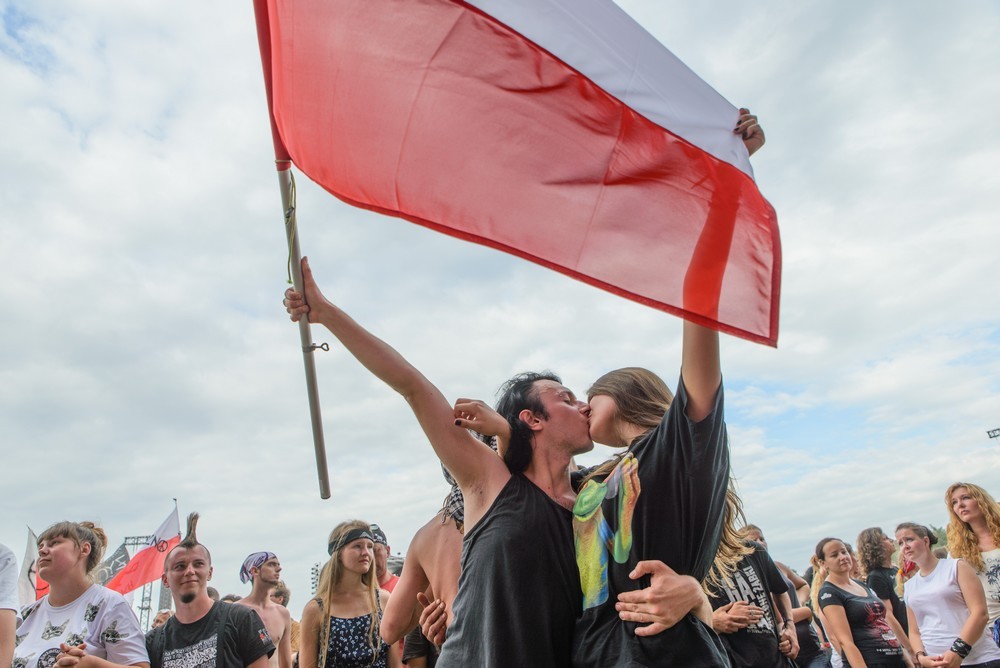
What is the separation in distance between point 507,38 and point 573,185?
60 cm

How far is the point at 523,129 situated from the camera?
9.46ft

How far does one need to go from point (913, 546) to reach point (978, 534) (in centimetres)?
63

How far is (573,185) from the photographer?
2.81 m

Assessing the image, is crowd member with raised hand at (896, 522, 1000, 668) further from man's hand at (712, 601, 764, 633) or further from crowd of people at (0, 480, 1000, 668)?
man's hand at (712, 601, 764, 633)

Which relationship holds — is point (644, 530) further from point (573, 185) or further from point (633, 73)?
point (633, 73)

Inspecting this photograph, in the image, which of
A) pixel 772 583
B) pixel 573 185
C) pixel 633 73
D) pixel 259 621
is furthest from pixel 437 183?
pixel 259 621

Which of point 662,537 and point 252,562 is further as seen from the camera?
point 252,562

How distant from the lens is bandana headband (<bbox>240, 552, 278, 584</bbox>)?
283 inches

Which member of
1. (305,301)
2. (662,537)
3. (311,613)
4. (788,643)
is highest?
(305,301)

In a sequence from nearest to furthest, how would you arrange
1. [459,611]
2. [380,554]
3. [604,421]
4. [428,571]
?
1. [459,611]
2. [604,421]
3. [428,571]
4. [380,554]

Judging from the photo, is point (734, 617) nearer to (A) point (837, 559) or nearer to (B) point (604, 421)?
(B) point (604, 421)

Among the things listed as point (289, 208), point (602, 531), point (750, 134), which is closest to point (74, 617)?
point (289, 208)

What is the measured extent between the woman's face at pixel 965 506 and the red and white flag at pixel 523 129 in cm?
533

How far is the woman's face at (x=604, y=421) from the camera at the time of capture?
9.86 ft
